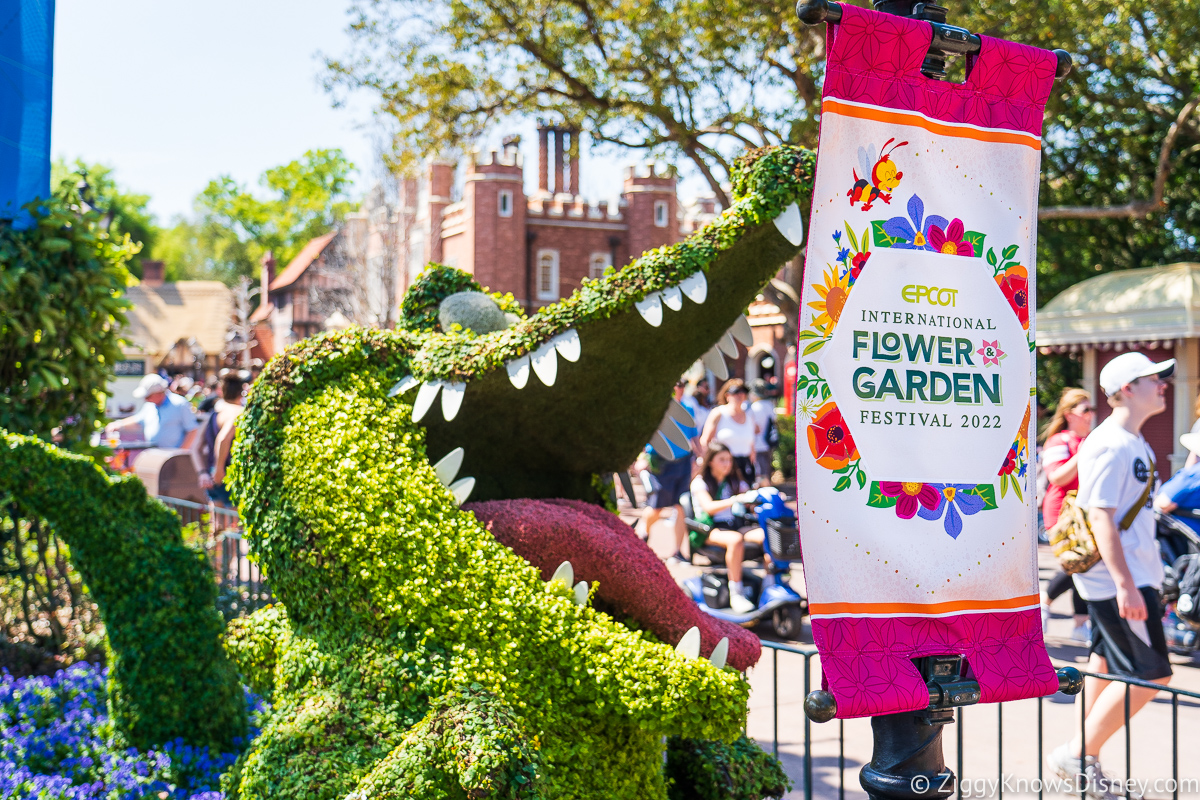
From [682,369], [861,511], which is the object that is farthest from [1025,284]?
[682,369]

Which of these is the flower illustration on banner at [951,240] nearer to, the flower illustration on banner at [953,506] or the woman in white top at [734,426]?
the flower illustration on banner at [953,506]

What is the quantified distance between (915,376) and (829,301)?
10.0 inches

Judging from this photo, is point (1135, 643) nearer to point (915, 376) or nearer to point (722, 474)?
point (915, 376)

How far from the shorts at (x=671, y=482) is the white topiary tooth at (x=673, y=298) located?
6.38 meters

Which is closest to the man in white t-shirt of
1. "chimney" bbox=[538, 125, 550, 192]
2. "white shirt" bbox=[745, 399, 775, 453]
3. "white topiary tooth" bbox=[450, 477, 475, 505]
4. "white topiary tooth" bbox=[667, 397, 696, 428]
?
"white topiary tooth" bbox=[667, 397, 696, 428]

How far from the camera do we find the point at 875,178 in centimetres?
204

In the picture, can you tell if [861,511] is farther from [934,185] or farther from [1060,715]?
[1060,715]

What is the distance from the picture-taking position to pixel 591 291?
255cm

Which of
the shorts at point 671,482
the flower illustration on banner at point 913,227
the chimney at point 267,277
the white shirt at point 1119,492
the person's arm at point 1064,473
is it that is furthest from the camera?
the chimney at point 267,277

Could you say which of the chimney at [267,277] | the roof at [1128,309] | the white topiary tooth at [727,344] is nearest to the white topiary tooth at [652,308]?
the white topiary tooth at [727,344]

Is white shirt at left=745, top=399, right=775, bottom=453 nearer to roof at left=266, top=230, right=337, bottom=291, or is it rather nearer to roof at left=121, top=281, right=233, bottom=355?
roof at left=121, top=281, right=233, bottom=355

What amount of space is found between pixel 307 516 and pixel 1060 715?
4218 millimetres

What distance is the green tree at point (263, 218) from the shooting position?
162 ft

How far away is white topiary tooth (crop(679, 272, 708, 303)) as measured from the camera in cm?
240
